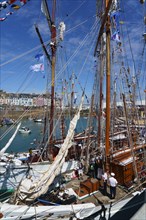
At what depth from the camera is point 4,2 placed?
8211 mm

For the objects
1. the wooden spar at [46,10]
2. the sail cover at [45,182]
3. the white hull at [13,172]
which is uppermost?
the wooden spar at [46,10]

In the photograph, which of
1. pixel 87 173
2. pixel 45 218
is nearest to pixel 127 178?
pixel 87 173

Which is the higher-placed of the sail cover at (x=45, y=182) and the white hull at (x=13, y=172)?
the sail cover at (x=45, y=182)

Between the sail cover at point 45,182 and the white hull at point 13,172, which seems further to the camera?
the white hull at point 13,172

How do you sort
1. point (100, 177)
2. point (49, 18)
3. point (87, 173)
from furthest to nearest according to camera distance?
point (49, 18)
point (87, 173)
point (100, 177)

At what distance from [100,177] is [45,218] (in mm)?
3991

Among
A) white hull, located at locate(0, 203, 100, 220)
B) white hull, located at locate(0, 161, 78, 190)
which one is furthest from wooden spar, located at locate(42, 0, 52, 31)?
white hull, located at locate(0, 203, 100, 220)

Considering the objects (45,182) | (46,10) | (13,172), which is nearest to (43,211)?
(45,182)

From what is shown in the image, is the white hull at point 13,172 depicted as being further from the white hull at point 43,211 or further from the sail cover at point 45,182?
the sail cover at point 45,182

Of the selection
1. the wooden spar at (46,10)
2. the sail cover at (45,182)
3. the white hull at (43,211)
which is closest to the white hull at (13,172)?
the white hull at (43,211)

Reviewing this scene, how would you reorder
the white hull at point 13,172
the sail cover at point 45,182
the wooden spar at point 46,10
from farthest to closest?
the wooden spar at point 46,10 < the white hull at point 13,172 < the sail cover at point 45,182

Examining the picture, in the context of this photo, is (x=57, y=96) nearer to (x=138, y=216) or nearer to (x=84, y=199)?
(x=84, y=199)

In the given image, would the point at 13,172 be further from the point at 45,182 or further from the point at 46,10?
the point at 46,10

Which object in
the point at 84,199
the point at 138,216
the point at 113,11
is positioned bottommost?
the point at 84,199
